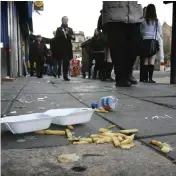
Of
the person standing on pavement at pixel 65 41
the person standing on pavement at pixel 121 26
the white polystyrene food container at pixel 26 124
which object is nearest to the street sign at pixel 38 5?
the person standing on pavement at pixel 65 41

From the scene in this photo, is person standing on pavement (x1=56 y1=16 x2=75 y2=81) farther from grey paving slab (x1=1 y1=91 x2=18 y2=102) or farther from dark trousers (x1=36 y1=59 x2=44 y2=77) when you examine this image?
grey paving slab (x1=1 y1=91 x2=18 y2=102)

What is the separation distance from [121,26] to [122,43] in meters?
0.26

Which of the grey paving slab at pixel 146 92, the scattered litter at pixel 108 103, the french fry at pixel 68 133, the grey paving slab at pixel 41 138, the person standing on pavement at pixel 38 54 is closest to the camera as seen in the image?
the grey paving slab at pixel 41 138

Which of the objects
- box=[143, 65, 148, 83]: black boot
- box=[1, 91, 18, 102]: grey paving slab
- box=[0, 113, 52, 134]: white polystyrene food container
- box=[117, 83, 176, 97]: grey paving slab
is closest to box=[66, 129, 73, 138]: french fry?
box=[0, 113, 52, 134]: white polystyrene food container

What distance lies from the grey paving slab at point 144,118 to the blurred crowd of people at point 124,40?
201 centimetres

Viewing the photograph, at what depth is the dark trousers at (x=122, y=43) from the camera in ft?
14.4

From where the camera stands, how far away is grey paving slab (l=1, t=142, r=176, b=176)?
3.27 ft

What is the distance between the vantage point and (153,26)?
6.25 metres

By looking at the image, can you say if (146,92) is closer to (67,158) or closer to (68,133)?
(68,133)

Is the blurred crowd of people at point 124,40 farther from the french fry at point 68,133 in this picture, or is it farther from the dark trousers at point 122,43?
the french fry at point 68,133

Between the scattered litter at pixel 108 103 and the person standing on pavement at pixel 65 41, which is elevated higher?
the person standing on pavement at pixel 65 41

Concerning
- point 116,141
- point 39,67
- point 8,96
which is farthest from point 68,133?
point 39,67

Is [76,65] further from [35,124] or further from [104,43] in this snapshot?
[35,124]

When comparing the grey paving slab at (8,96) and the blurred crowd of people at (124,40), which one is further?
the blurred crowd of people at (124,40)
